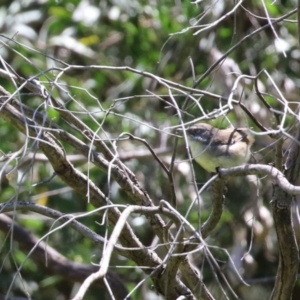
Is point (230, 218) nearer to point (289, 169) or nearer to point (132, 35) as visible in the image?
point (132, 35)

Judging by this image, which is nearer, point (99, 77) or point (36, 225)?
point (36, 225)

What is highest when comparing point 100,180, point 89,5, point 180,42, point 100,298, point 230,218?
point 89,5

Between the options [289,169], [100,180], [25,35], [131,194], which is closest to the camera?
[289,169]

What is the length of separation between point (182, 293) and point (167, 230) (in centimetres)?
40

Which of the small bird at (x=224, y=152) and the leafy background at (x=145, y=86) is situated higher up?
the small bird at (x=224, y=152)

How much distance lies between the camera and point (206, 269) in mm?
6219

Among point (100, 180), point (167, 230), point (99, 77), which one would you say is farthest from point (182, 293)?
point (99, 77)

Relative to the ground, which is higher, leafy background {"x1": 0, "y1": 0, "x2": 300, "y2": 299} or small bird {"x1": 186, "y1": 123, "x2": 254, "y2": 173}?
small bird {"x1": 186, "y1": 123, "x2": 254, "y2": 173}

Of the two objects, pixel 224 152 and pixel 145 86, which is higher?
pixel 224 152

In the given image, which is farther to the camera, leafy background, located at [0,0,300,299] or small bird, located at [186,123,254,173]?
leafy background, located at [0,0,300,299]

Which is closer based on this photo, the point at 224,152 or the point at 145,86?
the point at 224,152

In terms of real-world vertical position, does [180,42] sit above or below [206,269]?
above

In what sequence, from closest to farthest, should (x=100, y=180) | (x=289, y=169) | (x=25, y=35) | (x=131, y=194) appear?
1. (x=289, y=169)
2. (x=131, y=194)
3. (x=100, y=180)
4. (x=25, y=35)

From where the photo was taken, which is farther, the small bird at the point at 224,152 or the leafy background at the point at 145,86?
the leafy background at the point at 145,86
